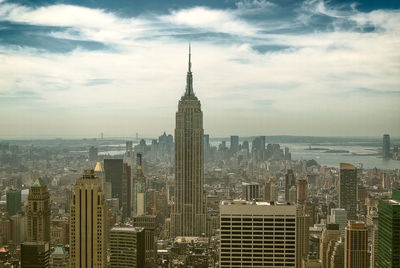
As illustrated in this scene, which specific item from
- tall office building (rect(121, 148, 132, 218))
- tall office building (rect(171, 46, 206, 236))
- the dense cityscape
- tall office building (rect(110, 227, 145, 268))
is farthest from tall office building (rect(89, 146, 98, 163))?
tall office building (rect(171, 46, 206, 236))

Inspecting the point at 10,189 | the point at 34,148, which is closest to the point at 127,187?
the point at 10,189

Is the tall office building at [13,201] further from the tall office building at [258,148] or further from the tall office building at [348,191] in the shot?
the tall office building at [348,191]

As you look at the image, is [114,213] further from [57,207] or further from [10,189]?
[10,189]

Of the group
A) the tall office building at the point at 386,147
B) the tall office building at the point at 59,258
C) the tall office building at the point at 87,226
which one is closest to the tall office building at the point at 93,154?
the tall office building at the point at 87,226

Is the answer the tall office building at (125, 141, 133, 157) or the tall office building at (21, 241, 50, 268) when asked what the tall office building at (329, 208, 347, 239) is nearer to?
the tall office building at (125, 141, 133, 157)

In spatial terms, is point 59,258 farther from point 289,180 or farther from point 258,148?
point 289,180

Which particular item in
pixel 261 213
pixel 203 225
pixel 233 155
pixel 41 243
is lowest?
pixel 203 225
